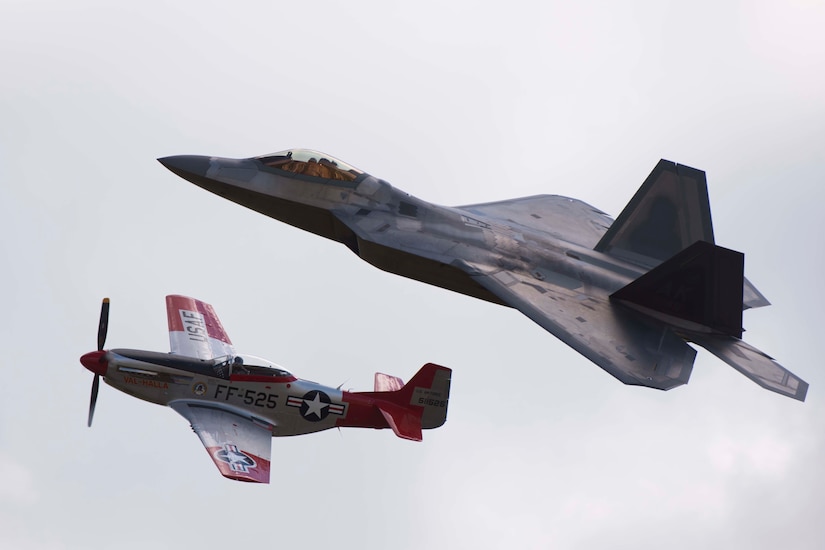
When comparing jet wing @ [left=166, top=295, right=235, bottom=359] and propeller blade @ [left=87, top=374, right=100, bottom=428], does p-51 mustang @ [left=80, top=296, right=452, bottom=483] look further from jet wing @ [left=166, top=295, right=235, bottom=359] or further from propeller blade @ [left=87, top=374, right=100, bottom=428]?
jet wing @ [left=166, top=295, right=235, bottom=359]

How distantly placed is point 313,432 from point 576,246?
8358 millimetres

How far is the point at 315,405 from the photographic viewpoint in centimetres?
3400

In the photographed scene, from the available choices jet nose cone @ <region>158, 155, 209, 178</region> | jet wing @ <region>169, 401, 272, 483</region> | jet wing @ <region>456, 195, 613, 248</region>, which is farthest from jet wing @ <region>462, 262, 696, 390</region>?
jet nose cone @ <region>158, 155, 209, 178</region>

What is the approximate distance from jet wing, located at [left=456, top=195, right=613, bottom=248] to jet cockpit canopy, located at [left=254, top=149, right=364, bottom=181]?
3419 millimetres

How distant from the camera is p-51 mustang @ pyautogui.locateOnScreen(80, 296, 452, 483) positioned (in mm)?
33531

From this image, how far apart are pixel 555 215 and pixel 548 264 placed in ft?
16.0

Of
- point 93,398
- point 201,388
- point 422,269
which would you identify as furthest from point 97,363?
point 422,269

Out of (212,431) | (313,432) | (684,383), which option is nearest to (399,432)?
(313,432)

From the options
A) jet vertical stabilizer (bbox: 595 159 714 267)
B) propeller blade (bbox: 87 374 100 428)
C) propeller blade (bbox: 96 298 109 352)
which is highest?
jet vertical stabilizer (bbox: 595 159 714 267)

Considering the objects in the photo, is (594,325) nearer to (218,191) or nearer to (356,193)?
(356,193)

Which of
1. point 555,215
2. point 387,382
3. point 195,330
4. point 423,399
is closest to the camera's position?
point 423,399

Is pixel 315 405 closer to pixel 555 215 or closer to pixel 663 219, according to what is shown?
pixel 555 215

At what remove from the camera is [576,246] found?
115 feet

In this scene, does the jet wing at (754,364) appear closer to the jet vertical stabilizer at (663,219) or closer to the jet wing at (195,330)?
the jet vertical stabilizer at (663,219)
